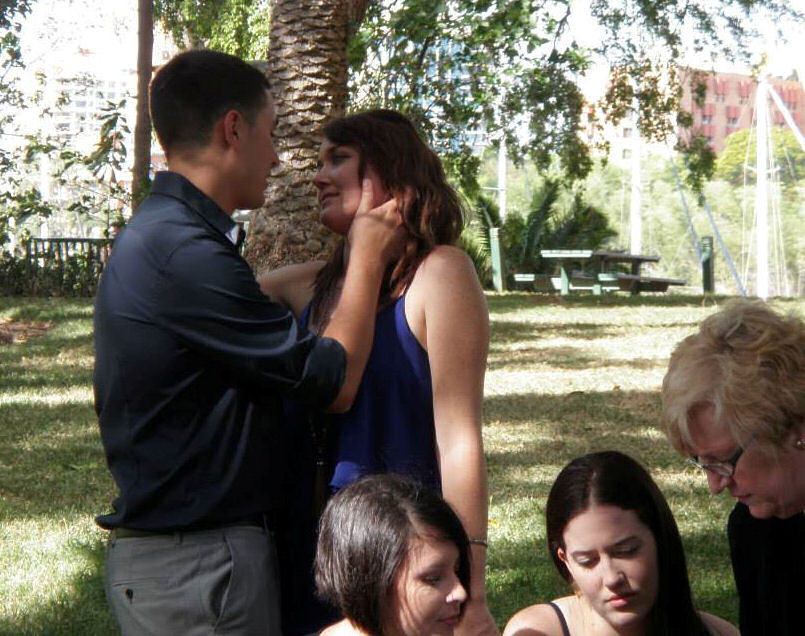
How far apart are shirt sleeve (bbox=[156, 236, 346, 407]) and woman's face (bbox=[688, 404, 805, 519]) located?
2.61 ft

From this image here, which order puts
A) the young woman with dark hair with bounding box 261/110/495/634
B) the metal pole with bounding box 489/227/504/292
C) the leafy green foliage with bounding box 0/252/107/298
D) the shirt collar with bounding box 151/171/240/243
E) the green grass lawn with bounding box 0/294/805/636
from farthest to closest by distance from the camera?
the metal pole with bounding box 489/227/504/292
the leafy green foliage with bounding box 0/252/107/298
the green grass lawn with bounding box 0/294/805/636
the young woman with dark hair with bounding box 261/110/495/634
the shirt collar with bounding box 151/171/240/243

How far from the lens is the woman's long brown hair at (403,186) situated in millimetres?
2854

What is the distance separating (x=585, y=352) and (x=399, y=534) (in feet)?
39.9

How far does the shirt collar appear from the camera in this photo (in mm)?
2637

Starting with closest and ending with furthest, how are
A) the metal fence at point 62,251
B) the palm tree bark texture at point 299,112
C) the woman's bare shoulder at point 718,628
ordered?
the woman's bare shoulder at point 718,628 → the palm tree bark texture at point 299,112 → the metal fence at point 62,251

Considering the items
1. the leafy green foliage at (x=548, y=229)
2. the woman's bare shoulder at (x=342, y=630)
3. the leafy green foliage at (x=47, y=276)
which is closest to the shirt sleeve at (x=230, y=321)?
the woman's bare shoulder at (x=342, y=630)

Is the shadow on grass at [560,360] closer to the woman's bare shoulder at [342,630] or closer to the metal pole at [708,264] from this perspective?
the woman's bare shoulder at [342,630]

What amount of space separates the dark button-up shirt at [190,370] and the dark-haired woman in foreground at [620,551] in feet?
2.72

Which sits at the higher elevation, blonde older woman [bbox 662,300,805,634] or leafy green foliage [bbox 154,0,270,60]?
leafy green foliage [bbox 154,0,270,60]

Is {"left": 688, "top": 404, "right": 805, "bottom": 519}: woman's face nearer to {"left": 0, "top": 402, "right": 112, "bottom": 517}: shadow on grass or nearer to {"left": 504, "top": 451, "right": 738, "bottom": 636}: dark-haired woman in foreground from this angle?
{"left": 504, "top": 451, "right": 738, "bottom": 636}: dark-haired woman in foreground

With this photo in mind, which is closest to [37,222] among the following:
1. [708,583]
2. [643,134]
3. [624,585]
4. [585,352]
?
[643,134]

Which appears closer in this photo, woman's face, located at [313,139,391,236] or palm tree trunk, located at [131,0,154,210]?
woman's face, located at [313,139,391,236]

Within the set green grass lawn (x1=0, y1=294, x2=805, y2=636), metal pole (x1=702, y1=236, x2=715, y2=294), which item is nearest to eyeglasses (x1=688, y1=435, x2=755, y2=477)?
green grass lawn (x1=0, y1=294, x2=805, y2=636)

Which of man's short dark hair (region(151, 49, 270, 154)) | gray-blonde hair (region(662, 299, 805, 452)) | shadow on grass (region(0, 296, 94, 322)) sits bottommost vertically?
shadow on grass (region(0, 296, 94, 322))
